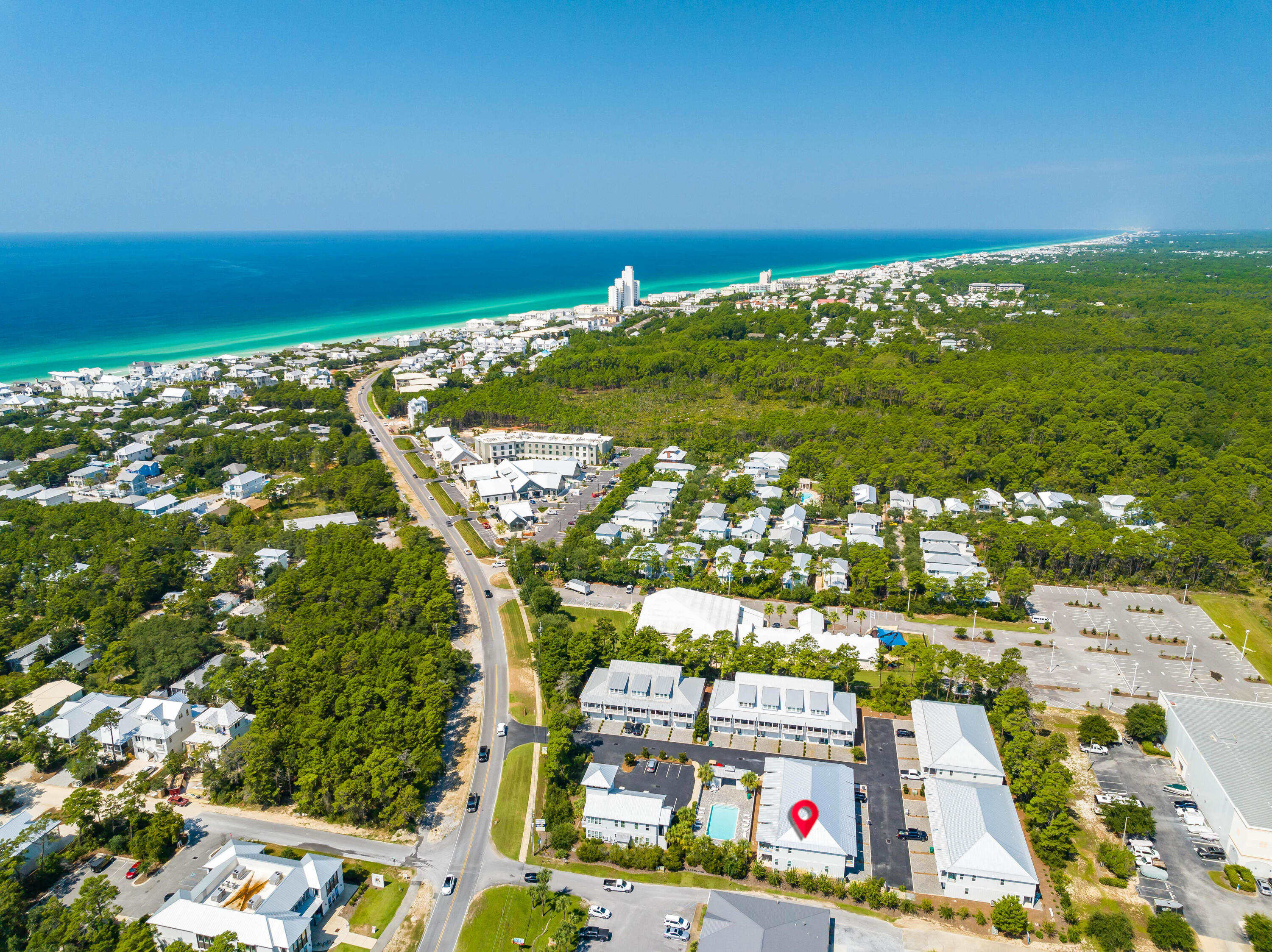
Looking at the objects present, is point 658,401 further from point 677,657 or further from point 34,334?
point 34,334

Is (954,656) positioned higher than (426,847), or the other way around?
(954,656)

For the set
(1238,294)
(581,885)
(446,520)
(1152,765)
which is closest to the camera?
(581,885)

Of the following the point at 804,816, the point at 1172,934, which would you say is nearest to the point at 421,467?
the point at 804,816

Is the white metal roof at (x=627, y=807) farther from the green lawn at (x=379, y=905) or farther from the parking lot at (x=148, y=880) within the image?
the parking lot at (x=148, y=880)

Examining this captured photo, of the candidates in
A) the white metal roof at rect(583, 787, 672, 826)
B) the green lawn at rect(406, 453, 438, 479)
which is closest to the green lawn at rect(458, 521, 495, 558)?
the green lawn at rect(406, 453, 438, 479)

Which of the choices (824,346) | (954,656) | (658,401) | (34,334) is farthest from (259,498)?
(34,334)

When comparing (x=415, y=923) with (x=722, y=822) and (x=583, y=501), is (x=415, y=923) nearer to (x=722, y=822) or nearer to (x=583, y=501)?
(x=722, y=822)
